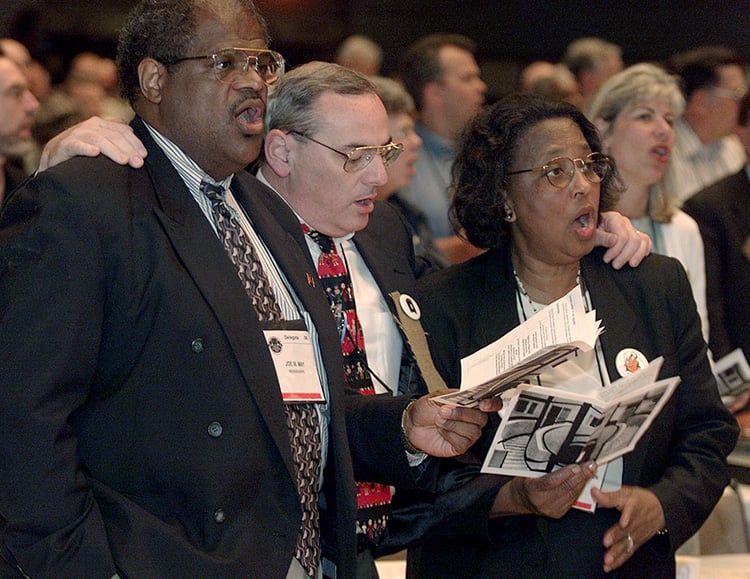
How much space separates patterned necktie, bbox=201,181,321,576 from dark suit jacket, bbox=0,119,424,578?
99mm

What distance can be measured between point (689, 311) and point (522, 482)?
2.27ft

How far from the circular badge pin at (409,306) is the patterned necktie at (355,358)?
126 millimetres

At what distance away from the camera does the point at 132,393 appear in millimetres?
2018

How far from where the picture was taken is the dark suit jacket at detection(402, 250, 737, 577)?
8.82ft

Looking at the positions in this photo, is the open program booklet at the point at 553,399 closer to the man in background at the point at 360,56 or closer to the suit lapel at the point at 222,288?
the suit lapel at the point at 222,288

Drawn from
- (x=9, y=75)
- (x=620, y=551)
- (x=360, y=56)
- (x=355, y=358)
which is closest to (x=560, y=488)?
(x=620, y=551)

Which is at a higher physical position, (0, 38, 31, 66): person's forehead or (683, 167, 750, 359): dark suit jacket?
(0, 38, 31, 66): person's forehead

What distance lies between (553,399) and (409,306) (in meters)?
0.57

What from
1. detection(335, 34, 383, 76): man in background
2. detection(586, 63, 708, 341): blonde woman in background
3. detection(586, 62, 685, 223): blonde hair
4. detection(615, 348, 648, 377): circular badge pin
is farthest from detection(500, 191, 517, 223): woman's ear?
detection(335, 34, 383, 76): man in background

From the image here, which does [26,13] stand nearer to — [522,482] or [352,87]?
[352,87]

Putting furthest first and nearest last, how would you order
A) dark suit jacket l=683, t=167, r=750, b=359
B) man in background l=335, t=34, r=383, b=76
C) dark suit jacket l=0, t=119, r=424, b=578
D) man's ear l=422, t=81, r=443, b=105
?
man in background l=335, t=34, r=383, b=76, man's ear l=422, t=81, r=443, b=105, dark suit jacket l=683, t=167, r=750, b=359, dark suit jacket l=0, t=119, r=424, b=578

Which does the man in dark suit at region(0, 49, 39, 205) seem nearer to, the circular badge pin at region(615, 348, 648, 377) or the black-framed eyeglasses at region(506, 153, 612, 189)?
the black-framed eyeglasses at region(506, 153, 612, 189)

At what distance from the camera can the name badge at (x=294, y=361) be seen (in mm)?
2189

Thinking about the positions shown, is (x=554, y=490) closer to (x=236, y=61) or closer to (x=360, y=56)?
(x=236, y=61)
